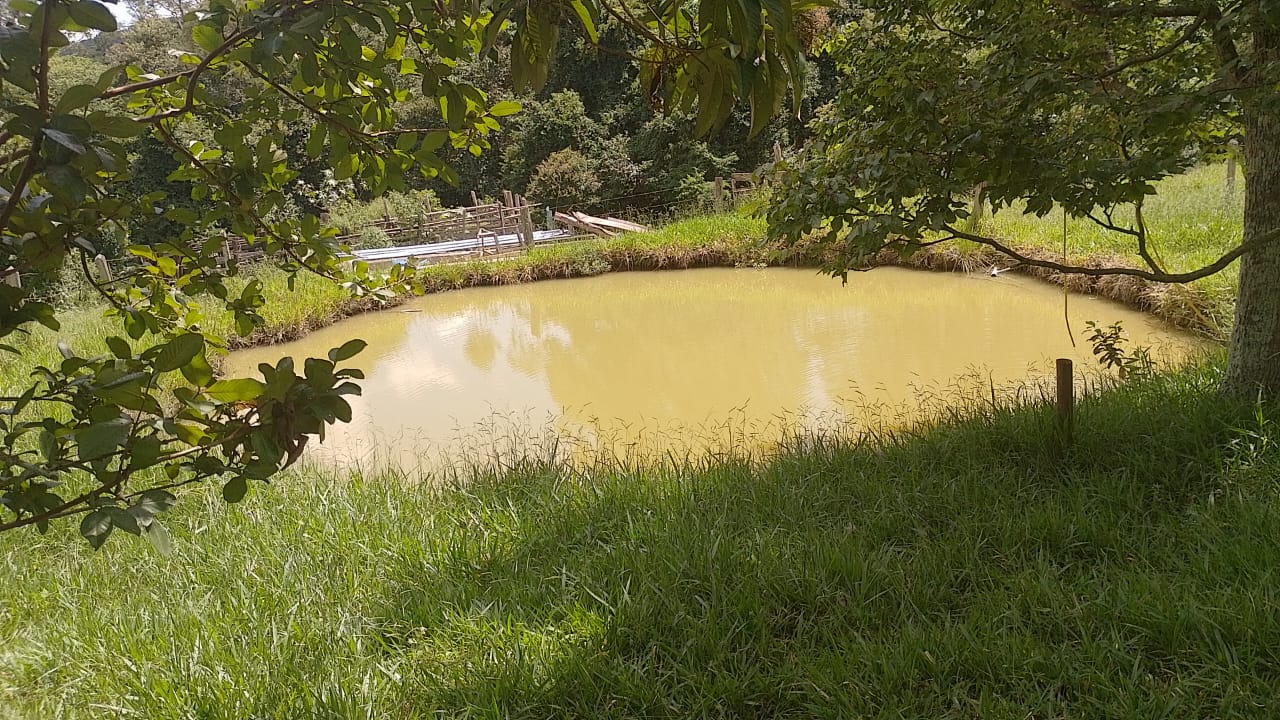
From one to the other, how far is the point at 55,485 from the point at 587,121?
16.0m

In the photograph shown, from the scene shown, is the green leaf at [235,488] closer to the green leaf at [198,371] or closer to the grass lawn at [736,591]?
the green leaf at [198,371]

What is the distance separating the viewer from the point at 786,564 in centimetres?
185

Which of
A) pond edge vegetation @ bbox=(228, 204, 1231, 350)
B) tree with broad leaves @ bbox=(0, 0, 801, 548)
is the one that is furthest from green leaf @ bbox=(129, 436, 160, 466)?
pond edge vegetation @ bbox=(228, 204, 1231, 350)

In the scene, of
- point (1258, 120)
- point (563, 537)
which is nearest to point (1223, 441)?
point (1258, 120)

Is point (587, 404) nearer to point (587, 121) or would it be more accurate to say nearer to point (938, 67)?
point (938, 67)

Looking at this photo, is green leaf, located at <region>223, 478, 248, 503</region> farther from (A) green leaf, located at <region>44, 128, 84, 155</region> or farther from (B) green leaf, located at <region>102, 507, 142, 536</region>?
(A) green leaf, located at <region>44, 128, 84, 155</region>

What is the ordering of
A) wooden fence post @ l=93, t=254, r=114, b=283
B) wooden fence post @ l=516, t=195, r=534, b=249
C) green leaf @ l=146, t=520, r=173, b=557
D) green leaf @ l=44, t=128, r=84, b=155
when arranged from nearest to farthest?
green leaf @ l=44, t=128, r=84, b=155, green leaf @ l=146, t=520, r=173, b=557, wooden fence post @ l=93, t=254, r=114, b=283, wooden fence post @ l=516, t=195, r=534, b=249

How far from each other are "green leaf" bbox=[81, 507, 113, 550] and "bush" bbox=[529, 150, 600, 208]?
14.8m

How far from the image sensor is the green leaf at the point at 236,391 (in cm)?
70

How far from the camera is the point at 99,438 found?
63cm

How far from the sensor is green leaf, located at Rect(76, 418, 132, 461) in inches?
24.4

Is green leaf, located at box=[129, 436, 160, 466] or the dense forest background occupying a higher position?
the dense forest background

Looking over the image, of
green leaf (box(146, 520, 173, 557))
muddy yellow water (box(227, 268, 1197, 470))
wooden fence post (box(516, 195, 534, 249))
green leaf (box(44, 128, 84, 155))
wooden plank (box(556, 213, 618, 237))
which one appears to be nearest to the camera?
green leaf (box(44, 128, 84, 155))

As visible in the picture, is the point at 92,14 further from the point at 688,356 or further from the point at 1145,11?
the point at 688,356
